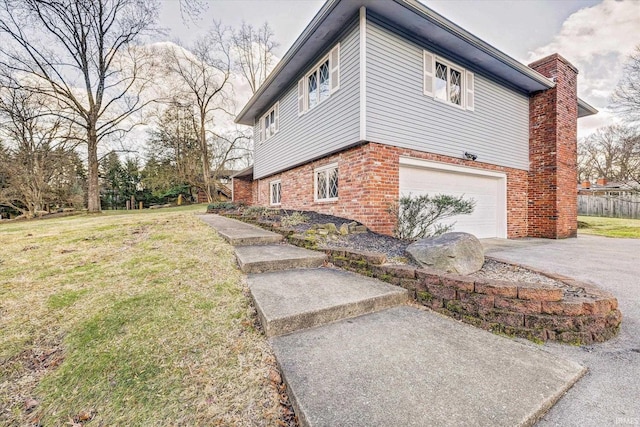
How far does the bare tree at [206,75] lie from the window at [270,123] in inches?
353

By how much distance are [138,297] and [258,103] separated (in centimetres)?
932

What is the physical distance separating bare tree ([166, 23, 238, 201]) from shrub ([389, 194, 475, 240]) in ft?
51.8

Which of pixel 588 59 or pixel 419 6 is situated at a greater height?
pixel 588 59

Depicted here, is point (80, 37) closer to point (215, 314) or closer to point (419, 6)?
point (419, 6)

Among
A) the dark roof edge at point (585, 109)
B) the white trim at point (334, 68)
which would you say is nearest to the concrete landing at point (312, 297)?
the white trim at point (334, 68)

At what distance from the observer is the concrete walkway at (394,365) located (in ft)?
4.12

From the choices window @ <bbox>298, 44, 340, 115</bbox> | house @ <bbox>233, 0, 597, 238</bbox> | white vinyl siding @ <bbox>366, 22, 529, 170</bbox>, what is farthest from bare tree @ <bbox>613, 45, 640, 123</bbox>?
window @ <bbox>298, 44, 340, 115</bbox>

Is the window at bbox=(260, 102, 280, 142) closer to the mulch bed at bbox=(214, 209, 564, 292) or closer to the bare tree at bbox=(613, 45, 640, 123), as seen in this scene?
the mulch bed at bbox=(214, 209, 564, 292)

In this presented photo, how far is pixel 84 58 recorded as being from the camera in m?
12.3

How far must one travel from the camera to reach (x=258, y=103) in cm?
1024

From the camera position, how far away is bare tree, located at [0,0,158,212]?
11.2 meters

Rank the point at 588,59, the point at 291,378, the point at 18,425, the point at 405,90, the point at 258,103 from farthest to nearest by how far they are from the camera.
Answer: the point at 258,103 < the point at 588,59 < the point at 405,90 < the point at 291,378 < the point at 18,425

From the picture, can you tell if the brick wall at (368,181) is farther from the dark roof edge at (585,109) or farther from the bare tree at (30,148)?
the bare tree at (30,148)

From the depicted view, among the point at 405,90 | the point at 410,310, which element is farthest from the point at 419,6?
the point at 410,310
